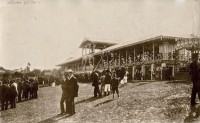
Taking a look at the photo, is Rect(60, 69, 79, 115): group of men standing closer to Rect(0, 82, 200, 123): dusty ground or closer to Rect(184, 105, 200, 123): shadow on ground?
Rect(0, 82, 200, 123): dusty ground

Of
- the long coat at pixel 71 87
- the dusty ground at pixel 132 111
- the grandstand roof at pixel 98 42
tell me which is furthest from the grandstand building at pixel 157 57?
the long coat at pixel 71 87

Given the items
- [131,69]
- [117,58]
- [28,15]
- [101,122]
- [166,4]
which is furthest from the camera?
[117,58]

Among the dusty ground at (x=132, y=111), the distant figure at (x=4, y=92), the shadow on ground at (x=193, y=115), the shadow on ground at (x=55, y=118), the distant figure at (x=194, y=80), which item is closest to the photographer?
the shadow on ground at (x=193, y=115)

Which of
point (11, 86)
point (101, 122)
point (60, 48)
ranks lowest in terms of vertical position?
point (101, 122)

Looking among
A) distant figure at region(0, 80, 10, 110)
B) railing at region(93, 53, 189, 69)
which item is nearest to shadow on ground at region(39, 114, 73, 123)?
distant figure at region(0, 80, 10, 110)

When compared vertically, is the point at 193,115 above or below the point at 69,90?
below

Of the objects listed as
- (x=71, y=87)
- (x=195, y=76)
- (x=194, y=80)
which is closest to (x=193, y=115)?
(x=194, y=80)

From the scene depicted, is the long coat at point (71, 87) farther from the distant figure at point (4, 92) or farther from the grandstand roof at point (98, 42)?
the grandstand roof at point (98, 42)

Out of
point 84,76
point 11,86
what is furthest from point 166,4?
point 84,76

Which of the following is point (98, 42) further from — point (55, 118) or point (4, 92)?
point (55, 118)

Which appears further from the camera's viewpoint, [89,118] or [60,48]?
[60,48]

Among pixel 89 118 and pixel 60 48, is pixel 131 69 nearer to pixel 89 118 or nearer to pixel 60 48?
pixel 60 48
